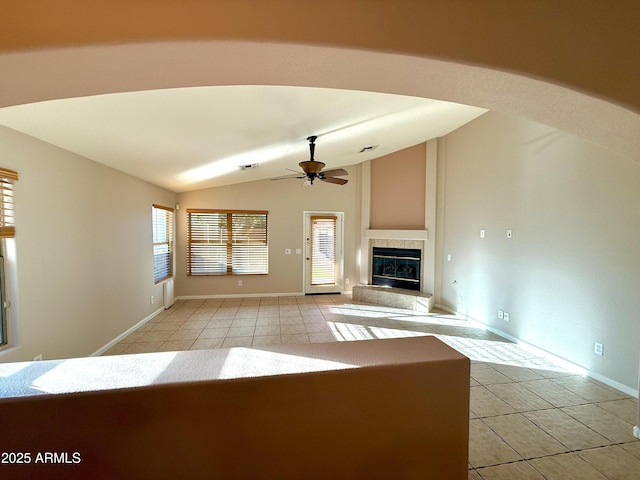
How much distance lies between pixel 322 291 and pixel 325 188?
8.17 ft

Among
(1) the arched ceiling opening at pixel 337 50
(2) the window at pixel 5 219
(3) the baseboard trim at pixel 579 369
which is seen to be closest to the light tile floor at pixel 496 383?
(3) the baseboard trim at pixel 579 369

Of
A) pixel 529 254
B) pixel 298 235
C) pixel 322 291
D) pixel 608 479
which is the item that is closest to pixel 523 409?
pixel 608 479

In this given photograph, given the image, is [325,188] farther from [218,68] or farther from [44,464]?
[44,464]

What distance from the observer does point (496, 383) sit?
2738 millimetres

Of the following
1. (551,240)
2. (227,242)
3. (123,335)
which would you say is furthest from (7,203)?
(551,240)

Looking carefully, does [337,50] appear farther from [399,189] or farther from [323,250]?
[323,250]

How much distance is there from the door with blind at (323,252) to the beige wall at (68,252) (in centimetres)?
345

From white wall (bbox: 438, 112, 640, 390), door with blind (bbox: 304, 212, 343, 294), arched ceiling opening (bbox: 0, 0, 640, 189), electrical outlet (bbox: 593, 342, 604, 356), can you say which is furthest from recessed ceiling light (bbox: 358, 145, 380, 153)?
electrical outlet (bbox: 593, 342, 604, 356)

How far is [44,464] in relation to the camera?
1032 mm

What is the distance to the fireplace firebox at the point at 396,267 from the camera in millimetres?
5785

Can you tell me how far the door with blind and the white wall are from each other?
2644mm

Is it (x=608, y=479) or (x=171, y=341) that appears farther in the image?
(x=171, y=341)

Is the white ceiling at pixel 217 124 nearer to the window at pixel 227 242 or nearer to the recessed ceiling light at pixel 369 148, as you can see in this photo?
the recessed ceiling light at pixel 369 148

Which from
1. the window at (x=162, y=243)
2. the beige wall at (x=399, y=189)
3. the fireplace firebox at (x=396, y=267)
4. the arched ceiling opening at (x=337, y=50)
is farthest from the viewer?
the fireplace firebox at (x=396, y=267)
